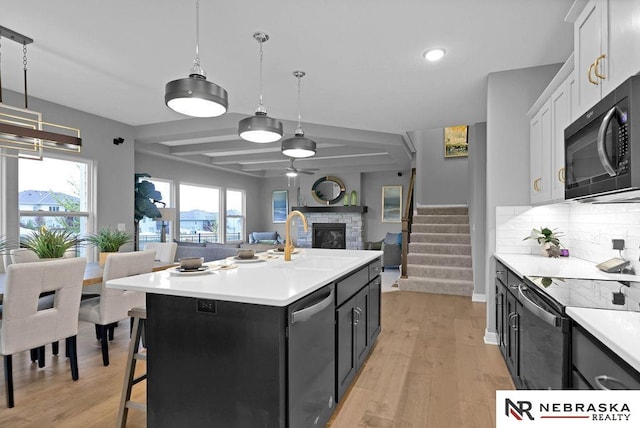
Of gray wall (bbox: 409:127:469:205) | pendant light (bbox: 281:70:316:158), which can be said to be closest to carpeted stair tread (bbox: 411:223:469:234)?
gray wall (bbox: 409:127:469:205)

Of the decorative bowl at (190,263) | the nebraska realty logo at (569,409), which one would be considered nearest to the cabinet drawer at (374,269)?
the decorative bowl at (190,263)

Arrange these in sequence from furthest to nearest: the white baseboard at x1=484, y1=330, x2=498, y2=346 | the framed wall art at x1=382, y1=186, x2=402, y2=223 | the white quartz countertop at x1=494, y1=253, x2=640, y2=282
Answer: the framed wall art at x1=382, y1=186, x2=402, y2=223, the white baseboard at x1=484, y1=330, x2=498, y2=346, the white quartz countertop at x1=494, y1=253, x2=640, y2=282

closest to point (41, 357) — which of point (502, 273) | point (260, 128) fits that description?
point (260, 128)

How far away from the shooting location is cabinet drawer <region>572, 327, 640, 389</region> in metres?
0.92

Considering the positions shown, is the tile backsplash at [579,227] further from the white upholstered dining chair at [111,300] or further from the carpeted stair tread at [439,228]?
the carpeted stair tread at [439,228]

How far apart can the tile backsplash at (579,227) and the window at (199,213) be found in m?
7.26

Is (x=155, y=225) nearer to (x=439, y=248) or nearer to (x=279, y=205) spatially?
(x=279, y=205)

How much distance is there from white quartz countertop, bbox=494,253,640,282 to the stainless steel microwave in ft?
1.70

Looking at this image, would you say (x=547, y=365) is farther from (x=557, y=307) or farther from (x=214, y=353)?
(x=214, y=353)

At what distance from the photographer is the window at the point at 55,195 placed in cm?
438

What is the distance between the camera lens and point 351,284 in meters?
2.36

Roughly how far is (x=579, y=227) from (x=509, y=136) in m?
1.01

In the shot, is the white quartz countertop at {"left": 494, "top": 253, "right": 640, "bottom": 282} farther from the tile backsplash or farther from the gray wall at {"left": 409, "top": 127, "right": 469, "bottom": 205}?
the gray wall at {"left": 409, "top": 127, "right": 469, "bottom": 205}

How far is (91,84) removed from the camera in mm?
3840
